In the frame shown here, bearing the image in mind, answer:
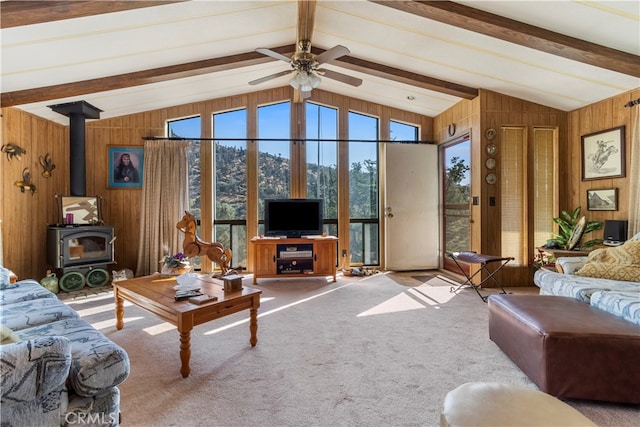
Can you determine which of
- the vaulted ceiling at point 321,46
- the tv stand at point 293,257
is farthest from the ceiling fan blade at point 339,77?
the tv stand at point 293,257

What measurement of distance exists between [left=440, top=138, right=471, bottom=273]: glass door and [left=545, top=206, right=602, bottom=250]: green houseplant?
108cm

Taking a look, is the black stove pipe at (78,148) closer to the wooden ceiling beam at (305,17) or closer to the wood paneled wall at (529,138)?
the wooden ceiling beam at (305,17)

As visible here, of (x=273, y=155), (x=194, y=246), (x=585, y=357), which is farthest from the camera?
(x=273, y=155)

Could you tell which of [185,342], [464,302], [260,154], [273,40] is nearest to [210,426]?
[185,342]

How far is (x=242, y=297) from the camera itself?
237 centimetres

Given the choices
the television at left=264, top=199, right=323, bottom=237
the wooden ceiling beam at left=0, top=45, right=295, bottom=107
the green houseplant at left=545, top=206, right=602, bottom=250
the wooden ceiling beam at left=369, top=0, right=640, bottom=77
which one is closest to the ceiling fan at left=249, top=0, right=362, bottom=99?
the wooden ceiling beam at left=369, top=0, right=640, bottom=77

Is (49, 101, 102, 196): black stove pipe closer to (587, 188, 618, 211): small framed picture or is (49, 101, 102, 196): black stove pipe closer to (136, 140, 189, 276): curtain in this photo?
(136, 140, 189, 276): curtain

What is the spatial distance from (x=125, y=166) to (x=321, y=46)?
3.51 meters

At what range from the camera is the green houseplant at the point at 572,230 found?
3699 millimetres

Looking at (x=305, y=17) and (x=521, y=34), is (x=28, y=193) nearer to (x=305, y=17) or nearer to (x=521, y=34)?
(x=305, y=17)

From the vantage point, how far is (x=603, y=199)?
3.94 meters

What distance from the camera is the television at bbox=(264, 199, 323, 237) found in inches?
190

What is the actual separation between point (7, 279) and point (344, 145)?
4.50 m

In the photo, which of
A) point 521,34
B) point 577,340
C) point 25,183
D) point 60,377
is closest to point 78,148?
point 25,183
